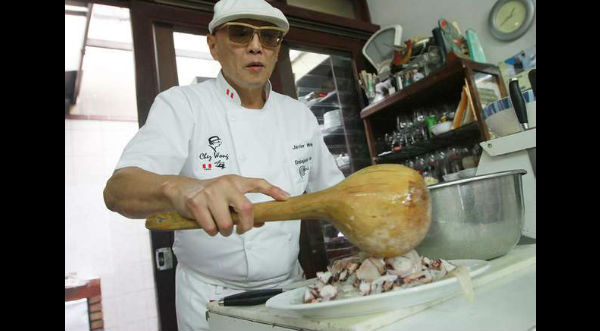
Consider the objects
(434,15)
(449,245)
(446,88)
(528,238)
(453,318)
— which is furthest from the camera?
(434,15)

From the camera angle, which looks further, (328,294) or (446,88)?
(446,88)

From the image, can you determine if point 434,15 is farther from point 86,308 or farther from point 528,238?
point 86,308

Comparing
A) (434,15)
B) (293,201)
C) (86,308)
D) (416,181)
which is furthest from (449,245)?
(86,308)

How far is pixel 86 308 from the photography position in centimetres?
381

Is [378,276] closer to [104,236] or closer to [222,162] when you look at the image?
[222,162]

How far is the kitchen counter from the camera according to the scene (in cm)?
53

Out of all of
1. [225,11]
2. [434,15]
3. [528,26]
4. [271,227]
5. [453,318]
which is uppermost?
[434,15]

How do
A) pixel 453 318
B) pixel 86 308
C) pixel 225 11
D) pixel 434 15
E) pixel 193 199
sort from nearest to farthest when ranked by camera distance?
pixel 453 318 < pixel 193 199 < pixel 225 11 < pixel 434 15 < pixel 86 308

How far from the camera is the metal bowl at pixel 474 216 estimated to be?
81 centimetres

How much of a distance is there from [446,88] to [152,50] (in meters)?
2.07

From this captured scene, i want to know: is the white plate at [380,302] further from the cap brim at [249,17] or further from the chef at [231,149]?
the cap brim at [249,17]

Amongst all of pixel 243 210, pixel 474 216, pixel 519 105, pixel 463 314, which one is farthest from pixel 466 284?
pixel 519 105

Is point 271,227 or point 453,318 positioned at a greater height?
point 271,227

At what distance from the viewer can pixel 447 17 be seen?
2869mm
